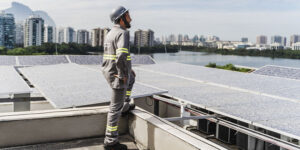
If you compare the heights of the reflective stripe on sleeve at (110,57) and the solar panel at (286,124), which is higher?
the reflective stripe on sleeve at (110,57)

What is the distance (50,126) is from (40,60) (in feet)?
66.8

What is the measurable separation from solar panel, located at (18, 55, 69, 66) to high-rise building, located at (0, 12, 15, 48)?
408ft

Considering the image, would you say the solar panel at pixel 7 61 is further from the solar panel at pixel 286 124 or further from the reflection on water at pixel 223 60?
the solar panel at pixel 286 124

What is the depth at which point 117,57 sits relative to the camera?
439 centimetres

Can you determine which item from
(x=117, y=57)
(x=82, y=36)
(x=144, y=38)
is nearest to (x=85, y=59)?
(x=117, y=57)

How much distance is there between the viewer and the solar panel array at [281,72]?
16.5 m

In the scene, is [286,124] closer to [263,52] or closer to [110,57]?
[110,57]

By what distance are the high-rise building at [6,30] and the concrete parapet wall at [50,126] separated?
476ft

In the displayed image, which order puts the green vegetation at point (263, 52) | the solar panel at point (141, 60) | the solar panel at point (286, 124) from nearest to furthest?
the solar panel at point (286, 124) < the solar panel at point (141, 60) < the green vegetation at point (263, 52)

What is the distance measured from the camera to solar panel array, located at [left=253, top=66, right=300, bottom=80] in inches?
650

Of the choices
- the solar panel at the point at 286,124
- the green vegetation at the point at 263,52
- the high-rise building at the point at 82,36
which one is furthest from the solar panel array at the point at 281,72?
the high-rise building at the point at 82,36

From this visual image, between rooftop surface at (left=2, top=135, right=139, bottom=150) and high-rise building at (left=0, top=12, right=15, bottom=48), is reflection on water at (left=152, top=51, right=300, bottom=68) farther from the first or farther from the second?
high-rise building at (left=0, top=12, right=15, bottom=48)

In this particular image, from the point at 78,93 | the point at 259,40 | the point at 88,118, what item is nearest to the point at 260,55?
the point at 78,93

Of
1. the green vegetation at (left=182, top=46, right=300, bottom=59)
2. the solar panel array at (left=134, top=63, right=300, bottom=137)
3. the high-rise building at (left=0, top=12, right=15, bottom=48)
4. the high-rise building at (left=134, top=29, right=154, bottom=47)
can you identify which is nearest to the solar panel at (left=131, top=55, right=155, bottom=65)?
the solar panel array at (left=134, top=63, right=300, bottom=137)
